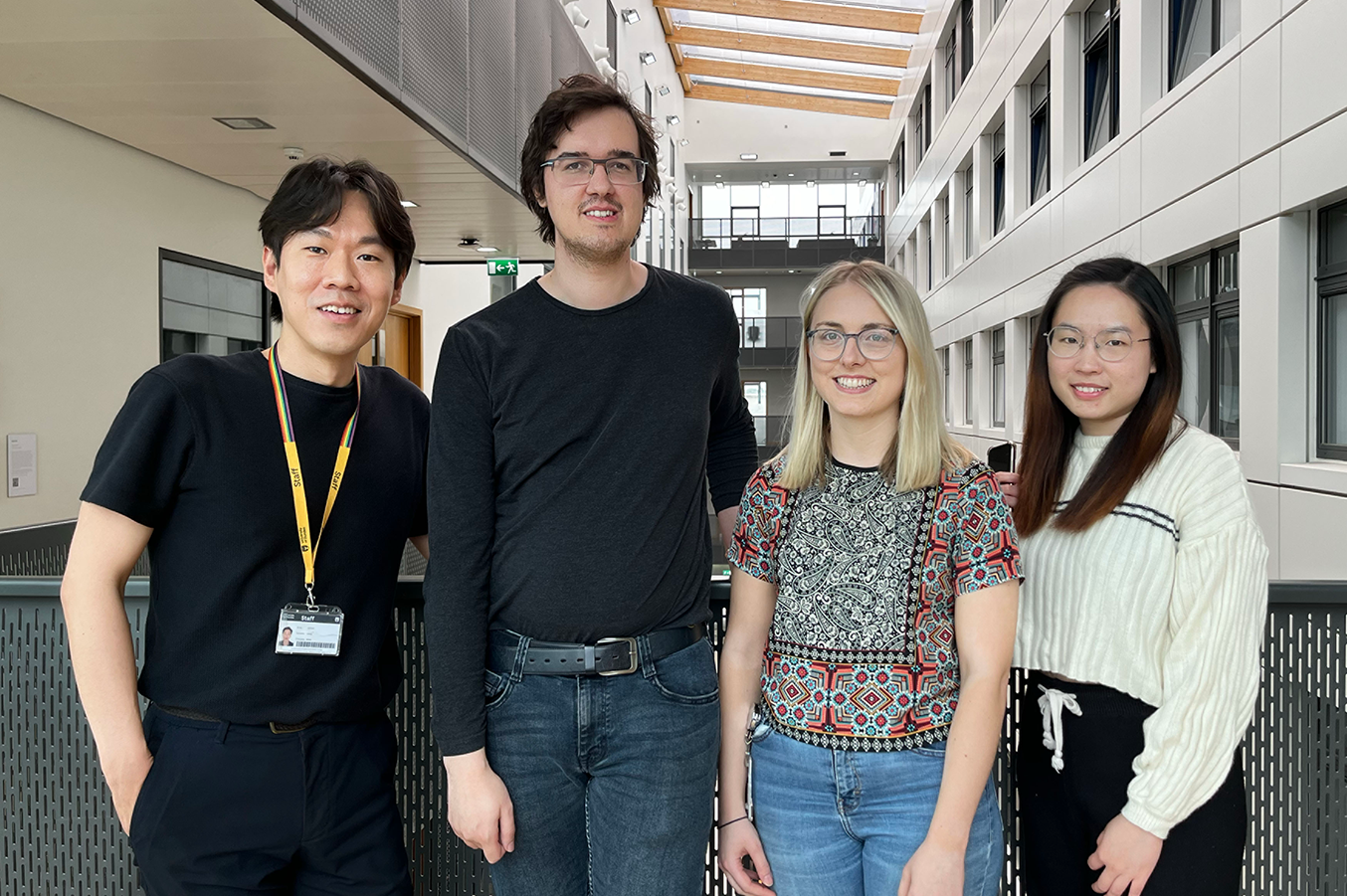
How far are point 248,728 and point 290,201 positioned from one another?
117cm

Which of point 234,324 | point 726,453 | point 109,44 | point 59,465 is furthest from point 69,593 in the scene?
point 234,324

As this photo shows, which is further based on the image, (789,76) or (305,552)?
(789,76)

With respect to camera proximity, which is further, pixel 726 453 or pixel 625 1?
pixel 625 1

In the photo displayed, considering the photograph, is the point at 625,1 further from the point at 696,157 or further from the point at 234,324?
the point at 696,157

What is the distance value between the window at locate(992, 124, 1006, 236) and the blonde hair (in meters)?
17.8

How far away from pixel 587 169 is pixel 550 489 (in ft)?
2.47

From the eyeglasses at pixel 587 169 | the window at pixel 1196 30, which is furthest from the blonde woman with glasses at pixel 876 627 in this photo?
the window at pixel 1196 30

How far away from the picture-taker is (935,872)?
1995 mm

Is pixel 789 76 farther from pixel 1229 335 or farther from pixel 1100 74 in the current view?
pixel 1229 335

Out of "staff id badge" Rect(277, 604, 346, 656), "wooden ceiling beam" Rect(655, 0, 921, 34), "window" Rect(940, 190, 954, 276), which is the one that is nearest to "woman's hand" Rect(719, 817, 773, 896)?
"staff id badge" Rect(277, 604, 346, 656)

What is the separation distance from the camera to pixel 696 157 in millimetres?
37688

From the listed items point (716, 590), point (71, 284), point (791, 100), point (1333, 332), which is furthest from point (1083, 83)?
point (791, 100)

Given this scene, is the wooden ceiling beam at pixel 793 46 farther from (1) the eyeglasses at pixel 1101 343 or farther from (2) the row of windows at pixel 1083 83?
(1) the eyeglasses at pixel 1101 343

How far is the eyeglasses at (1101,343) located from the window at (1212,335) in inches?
273
